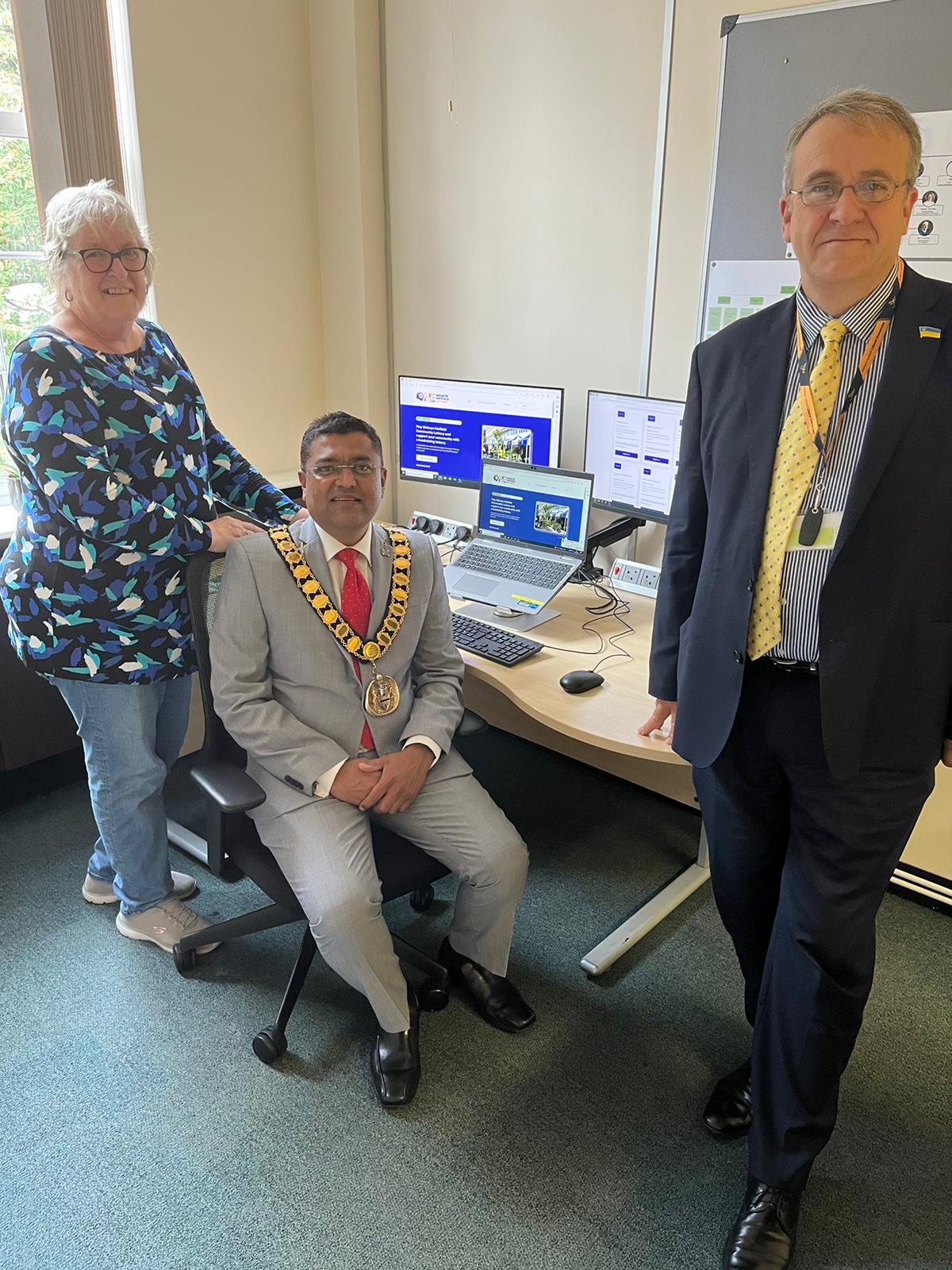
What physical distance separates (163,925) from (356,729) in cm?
80

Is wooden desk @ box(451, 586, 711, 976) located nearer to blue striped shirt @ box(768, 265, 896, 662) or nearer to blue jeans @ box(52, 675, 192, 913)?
blue striped shirt @ box(768, 265, 896, 662)

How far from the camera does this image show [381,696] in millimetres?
2047

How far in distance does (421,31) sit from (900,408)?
244 centimetres

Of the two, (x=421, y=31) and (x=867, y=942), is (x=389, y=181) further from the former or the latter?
(x=867, y=942)

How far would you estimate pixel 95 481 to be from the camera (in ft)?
6.21

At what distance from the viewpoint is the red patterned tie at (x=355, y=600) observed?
80.4 inches

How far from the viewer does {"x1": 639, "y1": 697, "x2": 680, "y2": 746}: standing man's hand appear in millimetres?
1783

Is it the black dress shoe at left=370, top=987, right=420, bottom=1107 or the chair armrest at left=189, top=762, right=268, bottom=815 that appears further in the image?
the black dress shoe at left=370, top=987, right=420, bottom=1107

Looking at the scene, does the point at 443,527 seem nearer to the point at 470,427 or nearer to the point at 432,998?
the point at 470,427

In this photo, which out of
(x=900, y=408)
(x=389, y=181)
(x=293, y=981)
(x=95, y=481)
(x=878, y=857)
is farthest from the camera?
(x=389, y=181)

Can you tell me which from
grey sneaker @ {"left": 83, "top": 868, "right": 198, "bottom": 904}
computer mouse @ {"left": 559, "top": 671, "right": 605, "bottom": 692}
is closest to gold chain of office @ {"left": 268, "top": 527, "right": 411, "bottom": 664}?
computer mouse @ {"left": 559, "top": 671, "right": 605, "bottom": 692}

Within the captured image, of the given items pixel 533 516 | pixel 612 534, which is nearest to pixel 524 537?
pixel 533 516

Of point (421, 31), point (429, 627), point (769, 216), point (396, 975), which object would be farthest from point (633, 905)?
point (421, 31)

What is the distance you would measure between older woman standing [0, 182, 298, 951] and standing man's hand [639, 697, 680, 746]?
967 mm
